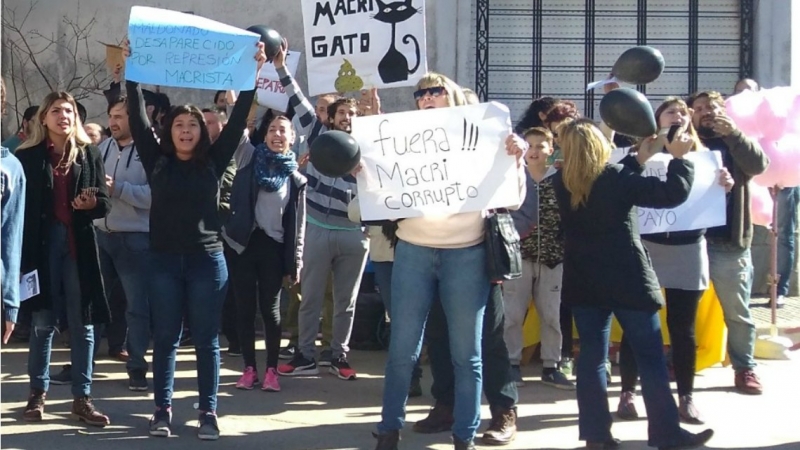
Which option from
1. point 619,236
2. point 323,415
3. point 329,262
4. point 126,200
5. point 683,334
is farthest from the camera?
point 329,262

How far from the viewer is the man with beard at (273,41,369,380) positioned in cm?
793

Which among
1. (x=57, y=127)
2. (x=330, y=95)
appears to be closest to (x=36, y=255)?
(x=57, y=127)

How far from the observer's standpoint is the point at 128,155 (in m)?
7.57

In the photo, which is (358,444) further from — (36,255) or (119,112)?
(119,112)

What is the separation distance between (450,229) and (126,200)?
263cm

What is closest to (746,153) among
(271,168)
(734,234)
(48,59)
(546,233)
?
(734,234)

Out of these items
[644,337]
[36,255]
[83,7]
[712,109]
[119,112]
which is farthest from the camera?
[83,7]

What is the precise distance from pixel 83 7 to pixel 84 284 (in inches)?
266

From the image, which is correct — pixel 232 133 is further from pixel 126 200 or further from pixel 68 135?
pixel 126 200

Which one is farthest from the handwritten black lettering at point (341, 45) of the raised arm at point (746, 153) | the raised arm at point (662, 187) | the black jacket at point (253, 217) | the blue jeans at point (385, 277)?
the raised arm at point (746, 153)

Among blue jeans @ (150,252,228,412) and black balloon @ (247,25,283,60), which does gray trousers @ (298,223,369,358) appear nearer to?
blue jeans @ (150,252,228,412)

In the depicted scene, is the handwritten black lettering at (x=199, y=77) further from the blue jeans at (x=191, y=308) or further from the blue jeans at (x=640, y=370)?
the blue jeans at (x=640, y=370)

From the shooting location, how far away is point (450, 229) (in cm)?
574

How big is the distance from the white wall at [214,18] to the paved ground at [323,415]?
4.36 metres
